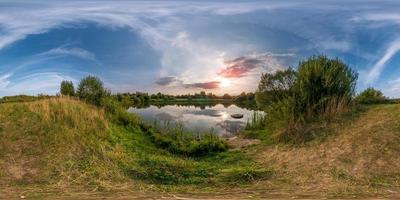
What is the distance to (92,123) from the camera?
19016mm

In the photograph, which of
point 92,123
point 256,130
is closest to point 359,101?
point 256,130

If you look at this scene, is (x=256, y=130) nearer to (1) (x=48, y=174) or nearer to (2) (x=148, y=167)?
(2) (x=148, y=167)

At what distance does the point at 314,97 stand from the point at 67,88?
53.6 feet

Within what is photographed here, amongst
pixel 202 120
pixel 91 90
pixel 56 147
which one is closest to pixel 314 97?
pixel 56 147

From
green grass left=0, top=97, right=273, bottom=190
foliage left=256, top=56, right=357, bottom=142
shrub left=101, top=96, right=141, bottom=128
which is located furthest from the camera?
shrub left=101, top=96, right=141, bottom=128

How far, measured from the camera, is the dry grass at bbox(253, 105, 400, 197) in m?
12.8

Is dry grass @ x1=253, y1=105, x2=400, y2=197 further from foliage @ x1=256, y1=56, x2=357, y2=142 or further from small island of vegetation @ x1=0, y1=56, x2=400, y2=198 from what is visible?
foliage @ x1=256, y1=56, x2=357, y2=142

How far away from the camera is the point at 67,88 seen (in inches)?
1139

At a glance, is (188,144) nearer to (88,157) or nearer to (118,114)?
(88,157)

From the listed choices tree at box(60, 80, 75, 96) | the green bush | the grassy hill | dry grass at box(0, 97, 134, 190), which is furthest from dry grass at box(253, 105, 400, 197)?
tree at box(60, 80, 75, 96)

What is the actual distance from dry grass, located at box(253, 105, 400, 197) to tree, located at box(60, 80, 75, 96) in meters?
15.0

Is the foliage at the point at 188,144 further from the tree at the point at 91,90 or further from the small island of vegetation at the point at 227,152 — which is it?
the tree at the point at 91,90

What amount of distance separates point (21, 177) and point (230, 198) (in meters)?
6.55

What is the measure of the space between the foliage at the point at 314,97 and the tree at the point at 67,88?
13.9m
